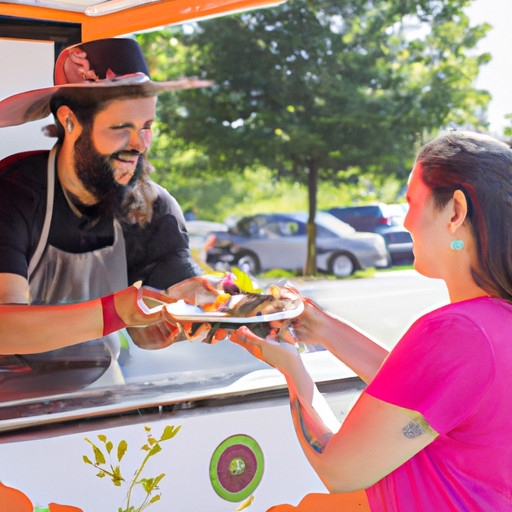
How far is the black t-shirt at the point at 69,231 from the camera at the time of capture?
1.69 metres

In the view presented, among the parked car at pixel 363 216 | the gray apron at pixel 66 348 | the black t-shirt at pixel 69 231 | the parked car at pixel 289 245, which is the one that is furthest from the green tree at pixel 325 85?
the gray apron at pixel 66 348

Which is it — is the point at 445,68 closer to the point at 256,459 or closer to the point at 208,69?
the point at 208,69

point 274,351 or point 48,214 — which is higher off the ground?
point 48,214

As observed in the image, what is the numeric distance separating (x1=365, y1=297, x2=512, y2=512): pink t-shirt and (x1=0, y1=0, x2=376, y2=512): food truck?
89 cm

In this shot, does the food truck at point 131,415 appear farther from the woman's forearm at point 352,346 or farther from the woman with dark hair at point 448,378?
the woman with dark hair at point 448,378

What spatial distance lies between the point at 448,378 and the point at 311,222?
9123 mm

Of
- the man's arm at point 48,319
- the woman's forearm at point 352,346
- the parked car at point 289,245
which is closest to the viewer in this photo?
the woman's forearm at point 352,346

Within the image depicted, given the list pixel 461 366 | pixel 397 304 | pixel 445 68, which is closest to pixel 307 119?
pixel 445 68

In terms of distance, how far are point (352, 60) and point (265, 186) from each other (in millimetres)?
2888

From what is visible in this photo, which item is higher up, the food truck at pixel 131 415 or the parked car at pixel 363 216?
the food truck at pixel 131 415

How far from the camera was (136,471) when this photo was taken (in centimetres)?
177

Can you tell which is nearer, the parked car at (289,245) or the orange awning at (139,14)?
the orange awning at (139,14)

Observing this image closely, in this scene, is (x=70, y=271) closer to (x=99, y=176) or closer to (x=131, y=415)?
(x=99, y=176)

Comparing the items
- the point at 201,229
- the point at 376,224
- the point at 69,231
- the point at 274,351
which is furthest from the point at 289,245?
the point at 274,351
